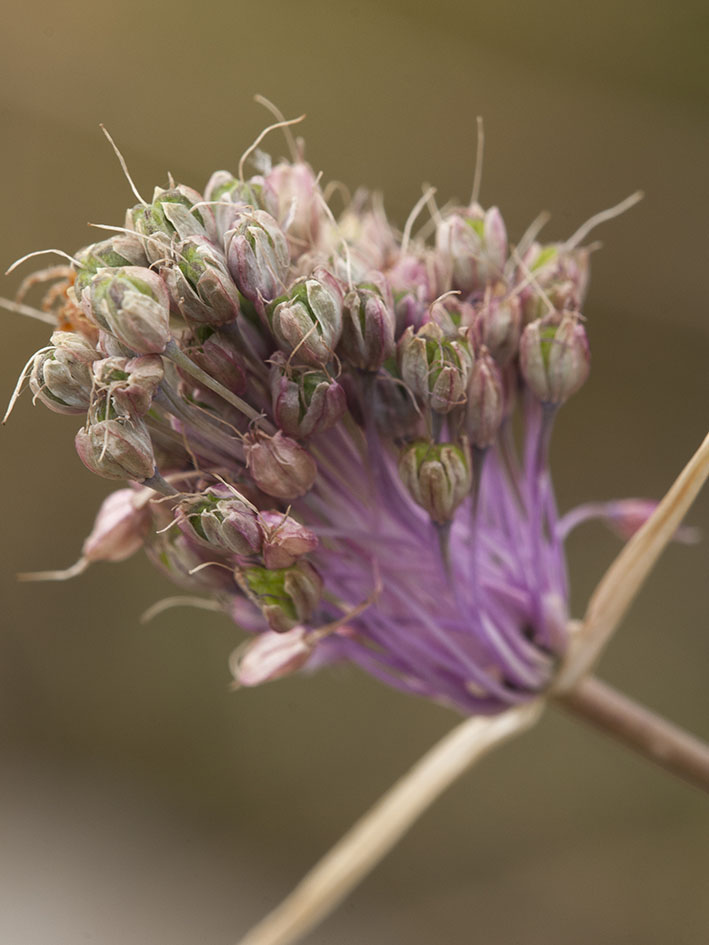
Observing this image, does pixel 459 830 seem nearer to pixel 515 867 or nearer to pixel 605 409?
pixel 515 867

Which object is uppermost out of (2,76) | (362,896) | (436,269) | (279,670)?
(2,76)

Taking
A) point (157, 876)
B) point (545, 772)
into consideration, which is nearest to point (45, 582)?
point (157, 876)

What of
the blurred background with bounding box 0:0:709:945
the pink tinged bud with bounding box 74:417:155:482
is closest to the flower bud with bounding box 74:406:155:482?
the pink tinged bud with bounding box 74:417:155:482

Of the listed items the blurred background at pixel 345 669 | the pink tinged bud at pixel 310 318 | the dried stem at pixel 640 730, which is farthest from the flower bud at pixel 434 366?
the blurred background at pixel 345 669

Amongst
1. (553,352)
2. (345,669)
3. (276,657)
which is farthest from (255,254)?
(345,669)

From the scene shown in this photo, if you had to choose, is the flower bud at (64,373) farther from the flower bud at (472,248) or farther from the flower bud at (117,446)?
the flower bud at (472,248)

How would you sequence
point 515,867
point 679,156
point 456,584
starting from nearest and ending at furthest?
point 456,584 < point 679,156 < point 515,867

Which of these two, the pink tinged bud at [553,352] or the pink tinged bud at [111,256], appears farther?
the pink tinged bud at [553,352]
